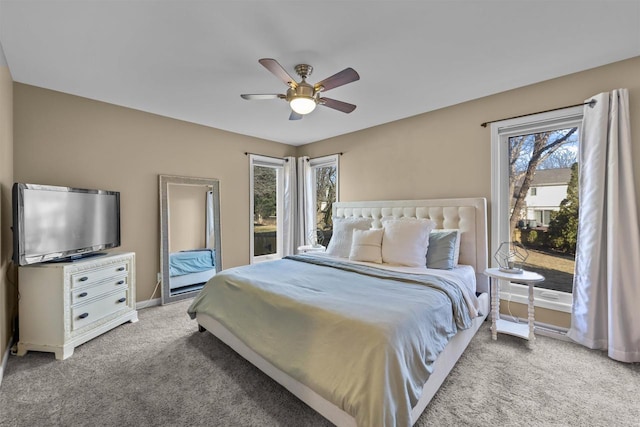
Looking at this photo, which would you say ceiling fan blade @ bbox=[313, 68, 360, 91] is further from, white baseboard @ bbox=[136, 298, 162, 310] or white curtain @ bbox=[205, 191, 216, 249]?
white baseboard @ bbox=[136, 298, 162, 310]

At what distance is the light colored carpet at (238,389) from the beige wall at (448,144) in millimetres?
837

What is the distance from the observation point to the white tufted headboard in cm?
303

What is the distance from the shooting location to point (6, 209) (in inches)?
92.3

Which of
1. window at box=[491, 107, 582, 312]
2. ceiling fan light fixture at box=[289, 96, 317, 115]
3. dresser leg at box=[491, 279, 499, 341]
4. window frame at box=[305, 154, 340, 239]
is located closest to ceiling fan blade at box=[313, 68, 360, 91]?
ceiling fan light fixture at box=[289, 96, 317, 115]

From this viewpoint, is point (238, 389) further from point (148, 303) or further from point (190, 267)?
point (190, 267)

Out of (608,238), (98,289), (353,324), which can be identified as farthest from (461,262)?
(98,289)

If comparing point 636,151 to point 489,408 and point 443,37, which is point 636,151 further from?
point 489,408

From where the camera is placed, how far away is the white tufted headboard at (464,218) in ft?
9.93

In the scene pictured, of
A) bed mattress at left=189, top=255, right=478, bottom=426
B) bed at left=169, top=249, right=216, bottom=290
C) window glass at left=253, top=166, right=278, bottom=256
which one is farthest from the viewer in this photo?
window glass at left=253, top=166, right=278, bottom=256

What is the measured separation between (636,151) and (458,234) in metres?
1.56

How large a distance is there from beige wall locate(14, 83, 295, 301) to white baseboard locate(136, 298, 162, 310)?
0.07 meters

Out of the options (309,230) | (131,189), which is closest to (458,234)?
(309,230)

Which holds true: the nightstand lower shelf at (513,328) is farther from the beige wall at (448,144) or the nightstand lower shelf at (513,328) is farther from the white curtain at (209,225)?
the white curtain at (209,225)

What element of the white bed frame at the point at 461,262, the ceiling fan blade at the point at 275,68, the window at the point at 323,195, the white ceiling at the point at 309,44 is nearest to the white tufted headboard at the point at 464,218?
the white bed frame at the point at 461,262
